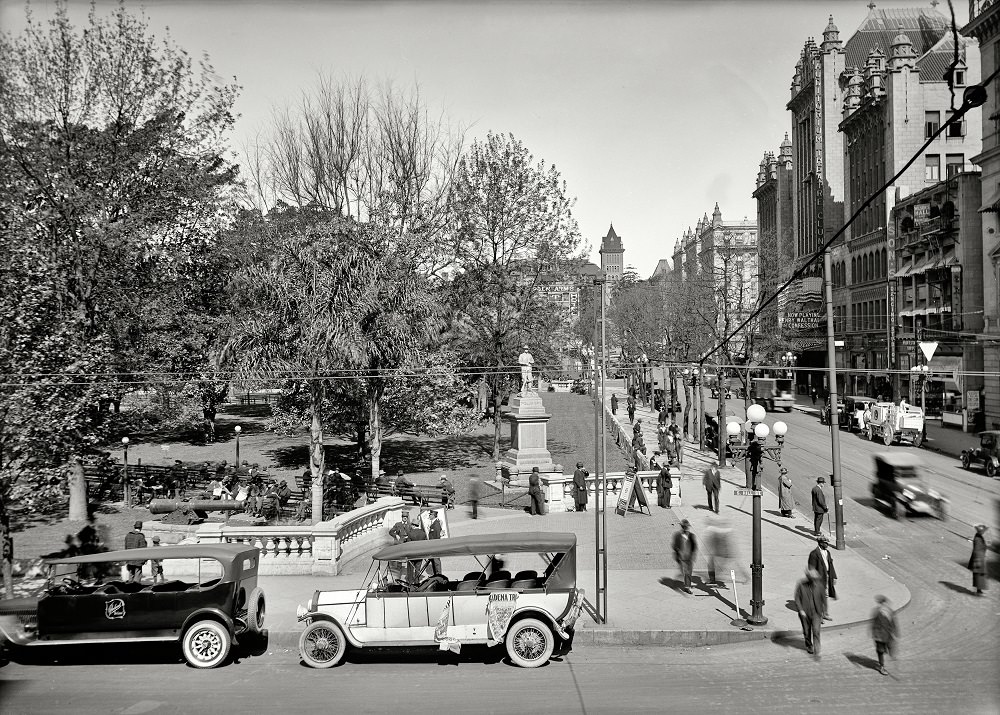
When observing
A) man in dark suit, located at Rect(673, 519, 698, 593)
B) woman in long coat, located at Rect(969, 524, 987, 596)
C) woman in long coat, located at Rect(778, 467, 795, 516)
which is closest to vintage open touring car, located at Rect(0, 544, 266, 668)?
man in dark suit, located at Rect(673, 519, 698, 593)

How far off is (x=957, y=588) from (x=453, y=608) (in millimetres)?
10100

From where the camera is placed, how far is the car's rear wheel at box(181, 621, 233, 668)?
1149cm

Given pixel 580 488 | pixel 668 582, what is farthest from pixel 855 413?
pixel 668 582

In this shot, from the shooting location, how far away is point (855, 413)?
130ft

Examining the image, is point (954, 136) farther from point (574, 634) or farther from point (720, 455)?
point (574, 634)

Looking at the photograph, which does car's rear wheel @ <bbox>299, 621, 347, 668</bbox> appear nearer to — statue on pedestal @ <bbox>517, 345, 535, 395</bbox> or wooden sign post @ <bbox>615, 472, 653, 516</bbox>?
wooden sign post @ <bbox>615, 472, 653, 516</bbox>

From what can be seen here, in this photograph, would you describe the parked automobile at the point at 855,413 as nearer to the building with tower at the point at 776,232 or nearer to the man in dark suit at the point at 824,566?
the building with tower at the point at 776,232

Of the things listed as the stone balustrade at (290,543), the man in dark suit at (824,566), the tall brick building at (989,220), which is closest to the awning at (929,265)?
the tall brick building at (989,220)

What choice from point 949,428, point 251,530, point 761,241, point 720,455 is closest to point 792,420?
point 949,428

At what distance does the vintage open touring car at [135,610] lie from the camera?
1143cm

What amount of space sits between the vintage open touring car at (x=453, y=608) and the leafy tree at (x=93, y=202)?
12.0m

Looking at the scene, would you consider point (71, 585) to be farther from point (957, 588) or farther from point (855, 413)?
point (855, 413)

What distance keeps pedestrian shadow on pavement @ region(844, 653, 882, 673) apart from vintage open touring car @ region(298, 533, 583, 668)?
4.03 meters

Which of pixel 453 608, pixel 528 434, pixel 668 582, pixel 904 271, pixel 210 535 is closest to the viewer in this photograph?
pixel 453 608
